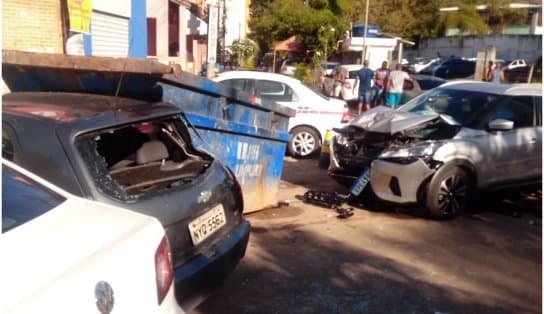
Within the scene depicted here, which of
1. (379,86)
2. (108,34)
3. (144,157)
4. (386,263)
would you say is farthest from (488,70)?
(144,157)

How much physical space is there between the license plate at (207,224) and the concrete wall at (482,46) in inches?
1466

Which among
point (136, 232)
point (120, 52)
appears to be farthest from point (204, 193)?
point (120, 52)

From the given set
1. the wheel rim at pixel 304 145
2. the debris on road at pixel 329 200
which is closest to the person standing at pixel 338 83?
the wheel rim at pixel 304 145

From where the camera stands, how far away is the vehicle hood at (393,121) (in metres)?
6.70

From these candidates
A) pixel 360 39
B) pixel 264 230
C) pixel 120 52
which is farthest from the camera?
pixel 360 39

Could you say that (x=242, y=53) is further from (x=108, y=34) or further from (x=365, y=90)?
(x=108, y=34)

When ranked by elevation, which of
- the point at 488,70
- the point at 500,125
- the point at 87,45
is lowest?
the point at 500,125

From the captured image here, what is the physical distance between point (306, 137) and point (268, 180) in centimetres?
407

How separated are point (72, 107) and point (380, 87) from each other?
43.3 ft

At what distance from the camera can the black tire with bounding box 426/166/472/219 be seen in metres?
6.16

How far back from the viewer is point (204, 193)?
3549 millimetres

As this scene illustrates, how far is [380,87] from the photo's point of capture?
15898 millimetres

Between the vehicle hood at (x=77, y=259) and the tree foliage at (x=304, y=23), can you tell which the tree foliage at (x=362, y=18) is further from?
the vehicle hood at (x=77, y=259)

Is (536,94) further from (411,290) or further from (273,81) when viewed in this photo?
(273,81)
